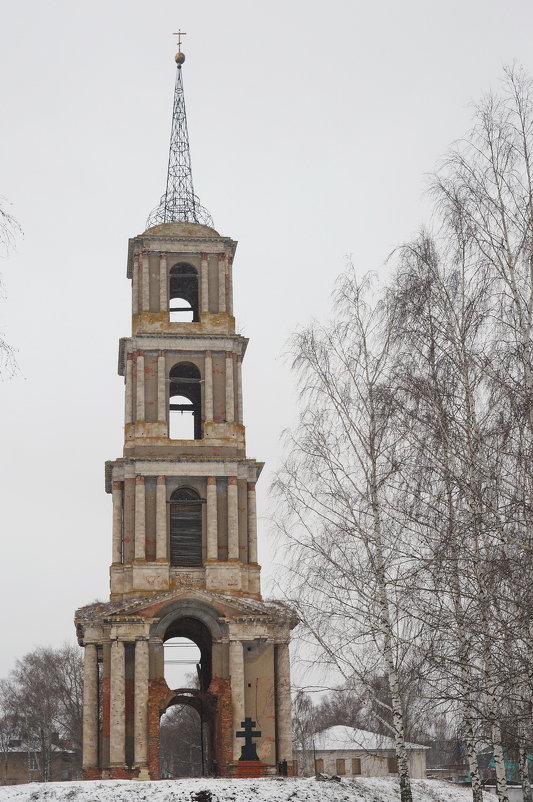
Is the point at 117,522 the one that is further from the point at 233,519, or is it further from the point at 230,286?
the point at 230,286

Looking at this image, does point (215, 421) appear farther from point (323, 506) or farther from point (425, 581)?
point (425, 581)

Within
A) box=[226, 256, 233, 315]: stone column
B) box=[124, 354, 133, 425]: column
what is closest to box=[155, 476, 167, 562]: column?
box=[124, 354, 133, 425]: column

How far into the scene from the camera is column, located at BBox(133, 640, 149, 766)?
29703 mm

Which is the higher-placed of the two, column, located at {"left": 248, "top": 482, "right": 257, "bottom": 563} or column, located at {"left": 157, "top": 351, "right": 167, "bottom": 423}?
column, located at {"left": 157, "top": 351, "right": 167, "bottom": 423}

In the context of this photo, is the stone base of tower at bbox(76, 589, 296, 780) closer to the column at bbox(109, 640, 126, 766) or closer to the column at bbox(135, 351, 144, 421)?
the column at bbox(109, 640, 126, 766)

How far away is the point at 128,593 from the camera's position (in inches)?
1266

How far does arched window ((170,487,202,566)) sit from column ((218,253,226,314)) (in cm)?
642

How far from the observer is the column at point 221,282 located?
118 feet

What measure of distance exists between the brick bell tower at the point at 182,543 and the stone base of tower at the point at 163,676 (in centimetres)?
4

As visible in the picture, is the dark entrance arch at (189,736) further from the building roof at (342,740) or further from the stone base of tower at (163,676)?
the building roof at (342,740)

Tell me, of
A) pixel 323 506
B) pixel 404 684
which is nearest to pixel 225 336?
pixel 323 506

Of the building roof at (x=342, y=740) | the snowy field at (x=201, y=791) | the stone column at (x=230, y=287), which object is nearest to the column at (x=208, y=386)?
the stone column at (x=230, y=287)

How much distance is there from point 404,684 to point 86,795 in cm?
773

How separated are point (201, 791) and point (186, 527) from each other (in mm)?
11752
